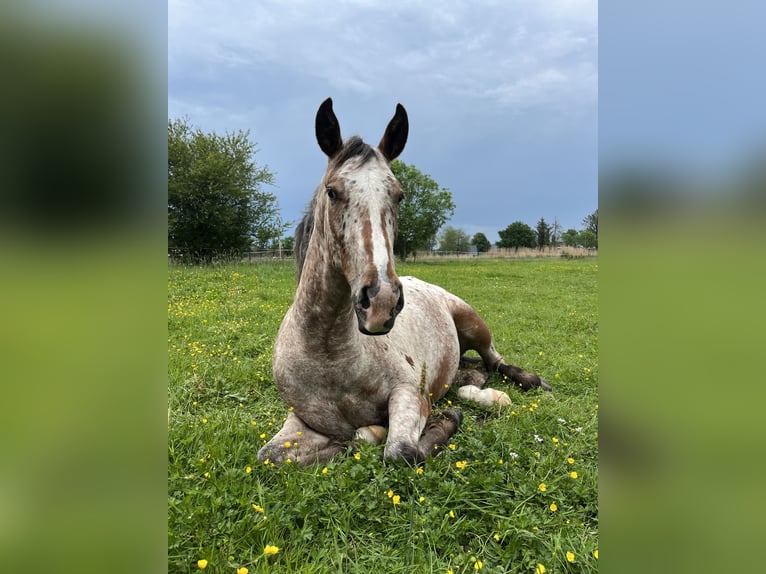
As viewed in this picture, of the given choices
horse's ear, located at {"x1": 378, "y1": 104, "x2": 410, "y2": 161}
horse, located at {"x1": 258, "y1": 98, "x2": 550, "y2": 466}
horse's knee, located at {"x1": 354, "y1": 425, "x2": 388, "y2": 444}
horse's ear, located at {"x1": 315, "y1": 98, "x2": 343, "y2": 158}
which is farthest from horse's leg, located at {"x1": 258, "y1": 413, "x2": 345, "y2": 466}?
horse's ear, located at {"x1": 378, "y1": 104, "x2": 410, "y2": 161}

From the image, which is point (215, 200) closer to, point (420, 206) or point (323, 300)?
point (323, 300)

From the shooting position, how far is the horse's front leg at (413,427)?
8.03ft

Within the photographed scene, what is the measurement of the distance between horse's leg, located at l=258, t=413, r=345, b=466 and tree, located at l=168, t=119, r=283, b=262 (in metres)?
13.1

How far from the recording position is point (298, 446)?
2.70 meters

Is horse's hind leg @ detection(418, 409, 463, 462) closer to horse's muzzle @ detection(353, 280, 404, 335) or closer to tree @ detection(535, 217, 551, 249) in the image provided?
horse's muzzle @ detection(353, 280, 404, 335)

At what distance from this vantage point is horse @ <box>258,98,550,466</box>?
82.0 inches

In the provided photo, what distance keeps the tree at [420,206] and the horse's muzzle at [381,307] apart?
28.1 metres

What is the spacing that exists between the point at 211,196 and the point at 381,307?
17.7 m

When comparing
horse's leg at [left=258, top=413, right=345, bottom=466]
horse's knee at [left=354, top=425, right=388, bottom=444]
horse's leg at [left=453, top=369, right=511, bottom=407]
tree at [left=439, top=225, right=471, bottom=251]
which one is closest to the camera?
horse's leg at [left=258, top=413, right=345, bottom=466]

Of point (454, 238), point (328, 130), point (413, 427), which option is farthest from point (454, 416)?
point (454, 238)

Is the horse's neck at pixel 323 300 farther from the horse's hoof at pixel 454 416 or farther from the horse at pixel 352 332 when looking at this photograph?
the horse's hoof at pixel 454 416
